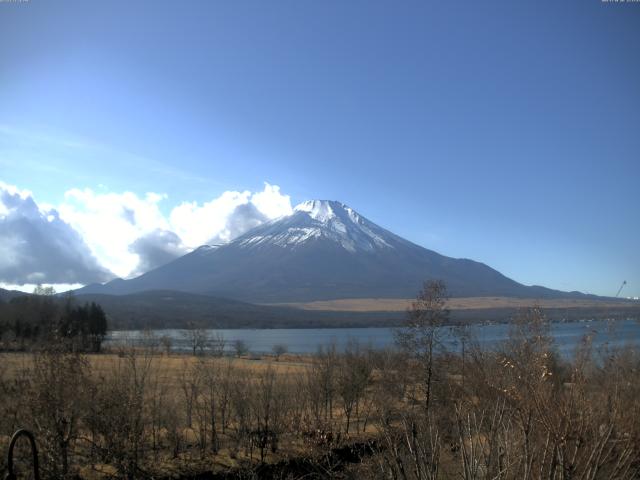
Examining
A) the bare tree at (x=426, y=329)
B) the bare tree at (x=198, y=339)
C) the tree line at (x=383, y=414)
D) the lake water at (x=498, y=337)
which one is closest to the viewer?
the tree line at (x=383, y=414)

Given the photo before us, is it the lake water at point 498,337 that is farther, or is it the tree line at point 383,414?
the lake water at point 498,337

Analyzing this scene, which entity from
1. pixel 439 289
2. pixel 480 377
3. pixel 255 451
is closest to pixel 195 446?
pixel 255 451

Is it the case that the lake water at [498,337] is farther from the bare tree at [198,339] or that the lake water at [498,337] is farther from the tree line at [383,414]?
the bare tree at [198,339]

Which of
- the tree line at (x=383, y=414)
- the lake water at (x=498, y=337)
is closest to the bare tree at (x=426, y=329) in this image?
the tree line at (x=383, y=414)

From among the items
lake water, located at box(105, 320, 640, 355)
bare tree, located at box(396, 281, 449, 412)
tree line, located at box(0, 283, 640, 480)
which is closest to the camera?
tree line, located at box(0, 283, 640, 480)

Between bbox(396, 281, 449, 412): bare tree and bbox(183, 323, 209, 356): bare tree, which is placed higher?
bbox(396, 281, 449, 412): bare tree

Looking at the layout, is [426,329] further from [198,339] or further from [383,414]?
[198,339]

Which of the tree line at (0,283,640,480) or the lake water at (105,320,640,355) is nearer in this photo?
the tree line at (0,283,640,480)

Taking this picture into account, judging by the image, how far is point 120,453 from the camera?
51.9ft

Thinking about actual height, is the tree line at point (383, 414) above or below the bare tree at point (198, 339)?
above

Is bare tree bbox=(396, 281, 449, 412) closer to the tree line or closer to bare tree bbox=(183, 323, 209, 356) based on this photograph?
the tree line

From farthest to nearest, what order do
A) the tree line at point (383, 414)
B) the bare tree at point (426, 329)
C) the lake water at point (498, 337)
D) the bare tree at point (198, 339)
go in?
the bare tree at point (198, 339), the bare tree at point (426, 329), the lake water at point (498, 337), the tree line at point (383, 414)

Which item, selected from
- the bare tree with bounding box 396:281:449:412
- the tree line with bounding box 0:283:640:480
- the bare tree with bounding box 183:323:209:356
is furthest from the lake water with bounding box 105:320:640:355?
the bare tree with bounding box 183:323:209:356

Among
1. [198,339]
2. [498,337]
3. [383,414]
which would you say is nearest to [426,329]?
[498,337]
